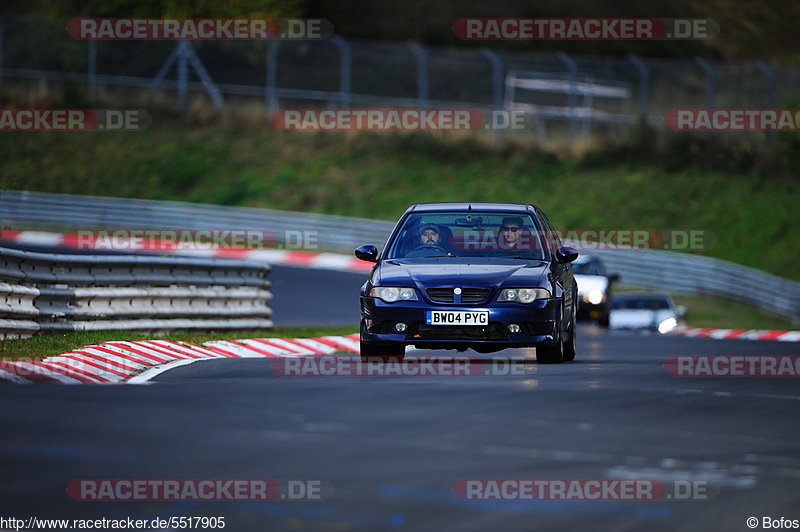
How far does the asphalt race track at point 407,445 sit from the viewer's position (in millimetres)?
6410

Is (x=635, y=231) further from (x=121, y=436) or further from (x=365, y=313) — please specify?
(x=121, y=436)

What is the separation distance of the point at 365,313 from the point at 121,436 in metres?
6.24

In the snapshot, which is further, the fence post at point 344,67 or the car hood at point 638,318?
the fence post at point 344,67

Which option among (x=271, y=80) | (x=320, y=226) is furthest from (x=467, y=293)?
(x=271, y=80)

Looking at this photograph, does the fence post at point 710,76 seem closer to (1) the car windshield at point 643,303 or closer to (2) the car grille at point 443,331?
(1) the car windshield at point 643,303

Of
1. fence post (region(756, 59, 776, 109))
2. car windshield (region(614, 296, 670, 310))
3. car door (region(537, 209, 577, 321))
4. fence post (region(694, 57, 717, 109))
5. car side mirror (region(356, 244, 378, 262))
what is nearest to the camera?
car side mirror (region(356, 244, 378, 262))

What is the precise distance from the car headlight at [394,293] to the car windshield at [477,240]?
38.0 inches

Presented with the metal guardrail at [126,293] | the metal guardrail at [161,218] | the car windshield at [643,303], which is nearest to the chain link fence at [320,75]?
the metal guardrail at [161,218]

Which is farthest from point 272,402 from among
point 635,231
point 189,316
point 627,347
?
point 635,231

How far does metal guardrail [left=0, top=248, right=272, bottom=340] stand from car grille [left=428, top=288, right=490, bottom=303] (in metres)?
4.18

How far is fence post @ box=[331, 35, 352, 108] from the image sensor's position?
45.0 metres

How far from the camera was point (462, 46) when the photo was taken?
68.4 metres

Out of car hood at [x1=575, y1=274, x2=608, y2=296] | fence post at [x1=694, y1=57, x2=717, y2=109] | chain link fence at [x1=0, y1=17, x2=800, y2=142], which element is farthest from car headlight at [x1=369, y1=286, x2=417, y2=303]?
chain link fence at [x1=0, y1=17, x2=800, y2=142]

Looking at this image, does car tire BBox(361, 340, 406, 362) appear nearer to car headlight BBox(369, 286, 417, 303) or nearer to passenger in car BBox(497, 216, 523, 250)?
car headlight BBox(369, 286, 417, 303)
